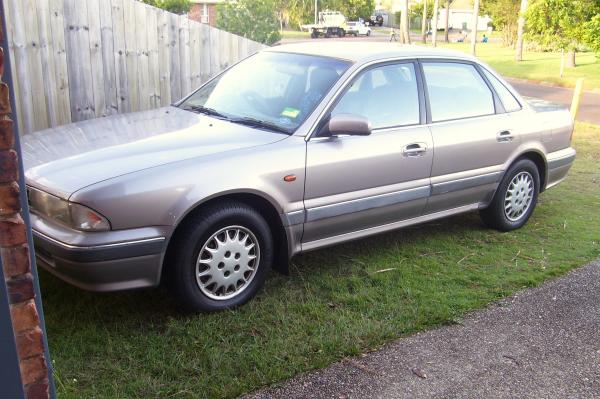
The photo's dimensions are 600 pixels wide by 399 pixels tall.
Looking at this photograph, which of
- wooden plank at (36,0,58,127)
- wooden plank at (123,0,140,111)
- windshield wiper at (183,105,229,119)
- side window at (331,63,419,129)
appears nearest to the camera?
side window at (331,63,419,129)

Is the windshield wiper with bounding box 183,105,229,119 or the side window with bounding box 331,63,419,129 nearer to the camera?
the side window with bounding box 331,63,419,129

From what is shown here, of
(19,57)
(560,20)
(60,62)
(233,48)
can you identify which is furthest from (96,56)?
(560,20)

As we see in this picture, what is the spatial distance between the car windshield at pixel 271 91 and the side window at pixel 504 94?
67.8 inches

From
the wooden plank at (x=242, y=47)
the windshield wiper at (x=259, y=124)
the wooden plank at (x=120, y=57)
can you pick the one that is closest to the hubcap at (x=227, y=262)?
the windshield wiper at (x=259, y=124)

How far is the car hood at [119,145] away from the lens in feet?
12.3

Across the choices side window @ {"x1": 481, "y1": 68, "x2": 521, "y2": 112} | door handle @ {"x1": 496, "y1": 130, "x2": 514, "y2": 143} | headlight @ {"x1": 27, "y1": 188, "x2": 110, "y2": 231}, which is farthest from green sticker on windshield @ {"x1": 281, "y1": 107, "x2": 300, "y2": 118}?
side window @ {"x1": 481, "y1": 68, "x2": 521, "y2": 112}

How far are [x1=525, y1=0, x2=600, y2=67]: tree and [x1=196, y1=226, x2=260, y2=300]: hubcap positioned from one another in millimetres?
16113

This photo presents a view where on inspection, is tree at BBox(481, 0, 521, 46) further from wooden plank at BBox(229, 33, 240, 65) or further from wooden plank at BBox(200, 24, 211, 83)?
wooden plank at BBox(200, 24, 211, 83)

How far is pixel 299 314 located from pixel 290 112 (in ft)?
4.83

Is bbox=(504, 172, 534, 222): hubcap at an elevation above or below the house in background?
below

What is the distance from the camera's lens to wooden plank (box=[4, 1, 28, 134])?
18.6 feet

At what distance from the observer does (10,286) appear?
6.36 feet

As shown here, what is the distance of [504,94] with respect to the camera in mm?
5973

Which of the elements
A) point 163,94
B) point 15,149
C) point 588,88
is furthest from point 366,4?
point 15,149
